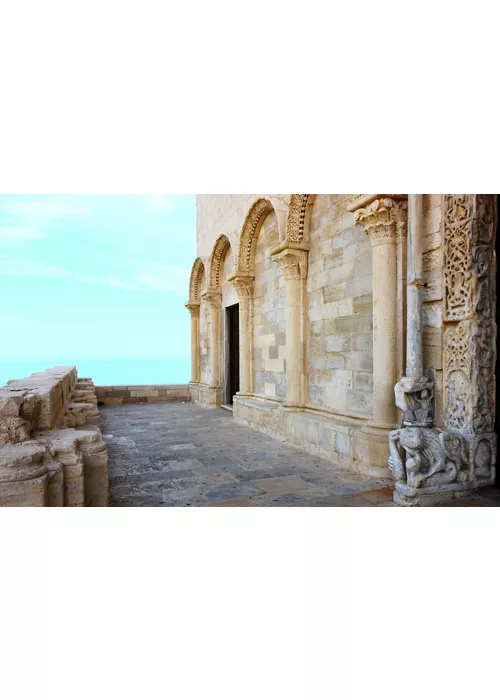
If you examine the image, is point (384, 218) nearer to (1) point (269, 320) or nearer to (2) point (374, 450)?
(2) point (374, 450)

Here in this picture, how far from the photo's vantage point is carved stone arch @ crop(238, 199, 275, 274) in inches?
277

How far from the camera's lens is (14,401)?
2766 mm

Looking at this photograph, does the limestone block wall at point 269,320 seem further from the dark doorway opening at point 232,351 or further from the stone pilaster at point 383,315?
the stone pilaster at point 383,315

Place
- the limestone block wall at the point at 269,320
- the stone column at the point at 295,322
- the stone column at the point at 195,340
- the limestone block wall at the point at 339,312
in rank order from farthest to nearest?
the stone column at the point at 195,340 → the limestone block wall at the point at 269,320 → the stone column at the point at 295,322 → the limestone block wall at the point at 339,312

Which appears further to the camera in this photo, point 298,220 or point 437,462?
point 298,220

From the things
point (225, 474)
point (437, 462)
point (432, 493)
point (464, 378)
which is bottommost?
point (225, 474)

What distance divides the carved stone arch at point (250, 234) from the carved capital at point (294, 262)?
1.63m

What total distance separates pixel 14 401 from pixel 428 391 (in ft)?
9.70

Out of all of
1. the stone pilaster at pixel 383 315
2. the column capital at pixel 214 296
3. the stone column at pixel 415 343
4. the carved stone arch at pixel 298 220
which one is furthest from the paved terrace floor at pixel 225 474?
the column capital at pixel 214 296

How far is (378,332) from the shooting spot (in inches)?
154

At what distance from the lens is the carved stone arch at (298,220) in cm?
549

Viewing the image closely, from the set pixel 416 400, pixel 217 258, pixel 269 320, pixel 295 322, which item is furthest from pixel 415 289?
pixel 217 258

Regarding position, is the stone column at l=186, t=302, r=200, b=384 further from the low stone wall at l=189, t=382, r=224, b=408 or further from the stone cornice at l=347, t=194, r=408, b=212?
the stone cornice at l=347, t=194, r=408, b=212

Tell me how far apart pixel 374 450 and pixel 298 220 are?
306cm
